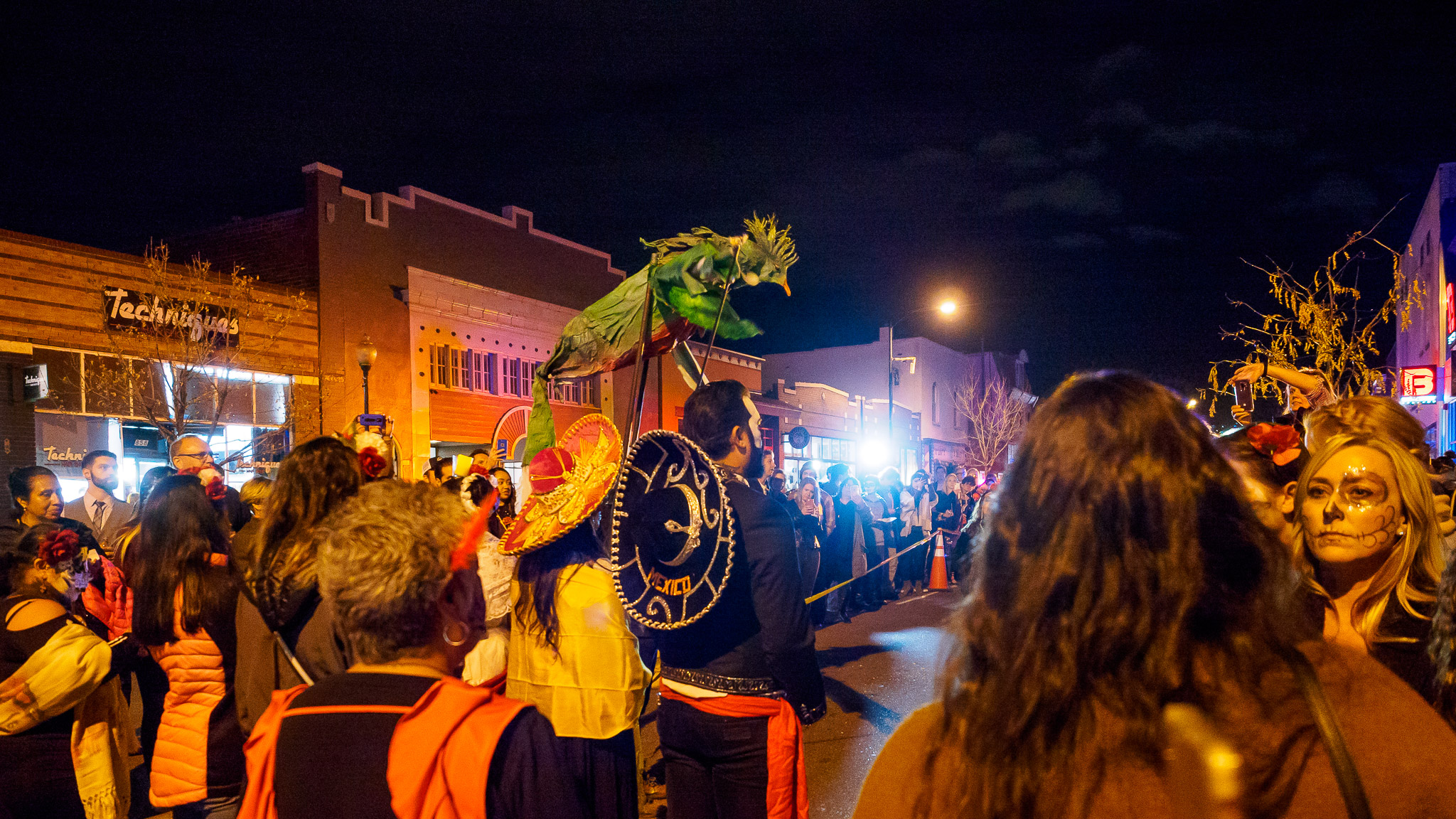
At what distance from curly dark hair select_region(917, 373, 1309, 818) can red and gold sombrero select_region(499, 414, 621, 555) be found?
2.36 meters

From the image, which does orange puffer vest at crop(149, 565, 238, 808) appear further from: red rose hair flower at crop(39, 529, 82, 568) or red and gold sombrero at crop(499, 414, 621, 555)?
red and gold sombrero at crop(499, 414, 621, 555)

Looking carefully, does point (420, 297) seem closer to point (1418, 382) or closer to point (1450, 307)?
point (1418, 382)

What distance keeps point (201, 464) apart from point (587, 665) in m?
4.51

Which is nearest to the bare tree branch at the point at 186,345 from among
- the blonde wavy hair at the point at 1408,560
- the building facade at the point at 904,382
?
the blonde wavy hair at the point at 1408,560

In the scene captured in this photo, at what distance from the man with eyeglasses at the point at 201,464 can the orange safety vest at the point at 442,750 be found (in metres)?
4.72

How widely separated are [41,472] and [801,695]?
559 cm

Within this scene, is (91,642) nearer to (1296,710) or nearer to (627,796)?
(627,796)

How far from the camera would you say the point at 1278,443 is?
11.9ft

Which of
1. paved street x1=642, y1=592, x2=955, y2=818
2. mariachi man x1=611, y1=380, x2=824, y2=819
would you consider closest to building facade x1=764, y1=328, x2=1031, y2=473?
paved street x1=642, y1=592, x2=955, y2=818

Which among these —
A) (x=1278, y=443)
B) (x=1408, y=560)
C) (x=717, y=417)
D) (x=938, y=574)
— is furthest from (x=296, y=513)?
(x=938, y=574)

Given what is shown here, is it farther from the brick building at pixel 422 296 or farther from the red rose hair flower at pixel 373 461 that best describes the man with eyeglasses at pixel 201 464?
the brick building at pixel 422 296

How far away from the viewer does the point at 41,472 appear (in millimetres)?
5773


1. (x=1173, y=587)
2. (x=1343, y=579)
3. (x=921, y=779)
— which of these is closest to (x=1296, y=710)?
(x=1173, y=587)

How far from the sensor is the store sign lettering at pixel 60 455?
48.9 ft
